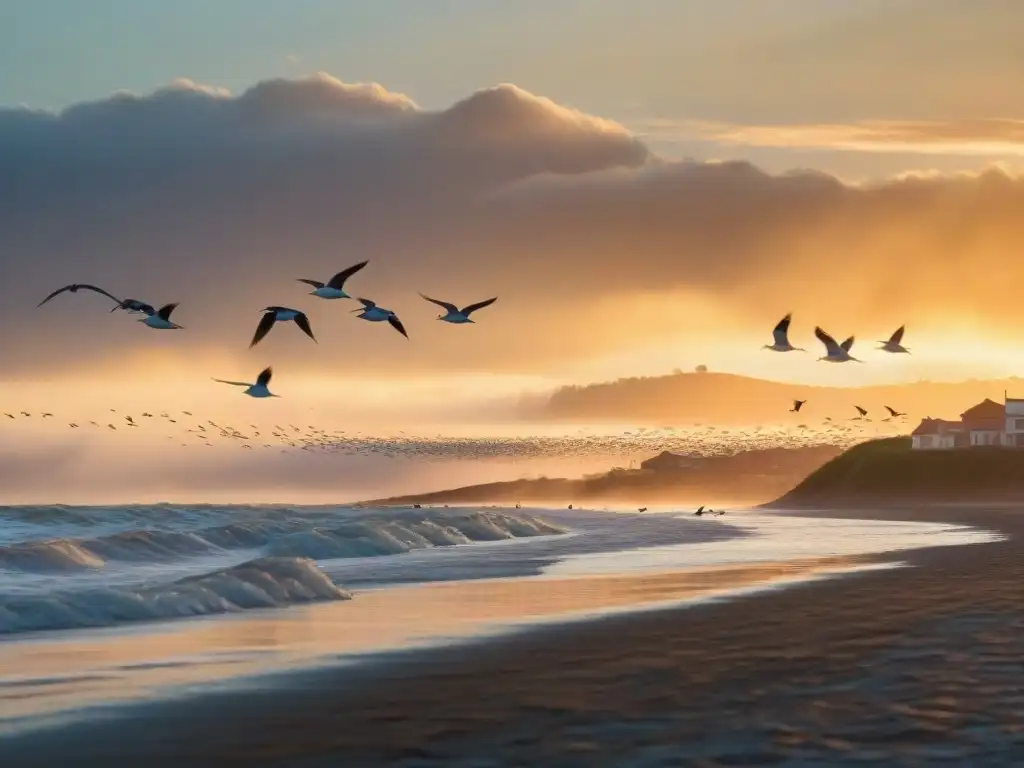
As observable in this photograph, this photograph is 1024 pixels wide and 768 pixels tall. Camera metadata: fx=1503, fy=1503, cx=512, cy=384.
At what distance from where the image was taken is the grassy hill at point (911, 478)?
5541 inches

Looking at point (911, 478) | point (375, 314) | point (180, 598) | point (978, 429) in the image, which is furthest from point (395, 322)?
point (978, 429)

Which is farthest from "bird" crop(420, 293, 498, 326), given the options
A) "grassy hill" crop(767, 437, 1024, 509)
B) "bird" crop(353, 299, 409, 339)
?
"grassy hill" crop(767, 437, 1024, 509)

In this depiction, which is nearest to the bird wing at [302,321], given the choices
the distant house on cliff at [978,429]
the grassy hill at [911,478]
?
the grassy hill at [911,478]

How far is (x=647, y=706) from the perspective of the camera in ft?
49.3

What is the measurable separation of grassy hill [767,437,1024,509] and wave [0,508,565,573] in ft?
284

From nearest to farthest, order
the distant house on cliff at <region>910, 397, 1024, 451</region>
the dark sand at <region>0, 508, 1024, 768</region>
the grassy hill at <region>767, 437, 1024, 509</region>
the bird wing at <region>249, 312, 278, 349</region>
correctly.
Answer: the dark sand at <region>0, 508, 1024, 768</region>, the bird wing at <region>249, 312, 278, 349</region>, the grassy hill at <region>767, 437, 1024, 509</region>, the distant house on cliff at <region>910, 397, 1024, 451</region>

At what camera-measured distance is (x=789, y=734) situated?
13477mm

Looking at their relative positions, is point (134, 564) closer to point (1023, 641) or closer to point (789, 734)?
point (1023, 641)

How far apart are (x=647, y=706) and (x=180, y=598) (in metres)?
13.4

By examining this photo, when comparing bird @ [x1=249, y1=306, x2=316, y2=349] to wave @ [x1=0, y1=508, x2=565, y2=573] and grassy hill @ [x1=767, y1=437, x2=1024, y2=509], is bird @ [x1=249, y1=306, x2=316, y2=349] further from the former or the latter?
grassy hill @ [x1=767, y1=437, x2=1024, y2=509]

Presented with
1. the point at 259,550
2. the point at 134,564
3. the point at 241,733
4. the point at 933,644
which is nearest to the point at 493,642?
the point at 933,644

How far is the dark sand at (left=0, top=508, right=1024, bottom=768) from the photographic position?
12.8 meters

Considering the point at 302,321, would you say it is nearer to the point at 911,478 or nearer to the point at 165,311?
the point at 165,311

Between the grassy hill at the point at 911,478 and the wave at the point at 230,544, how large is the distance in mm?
86470
